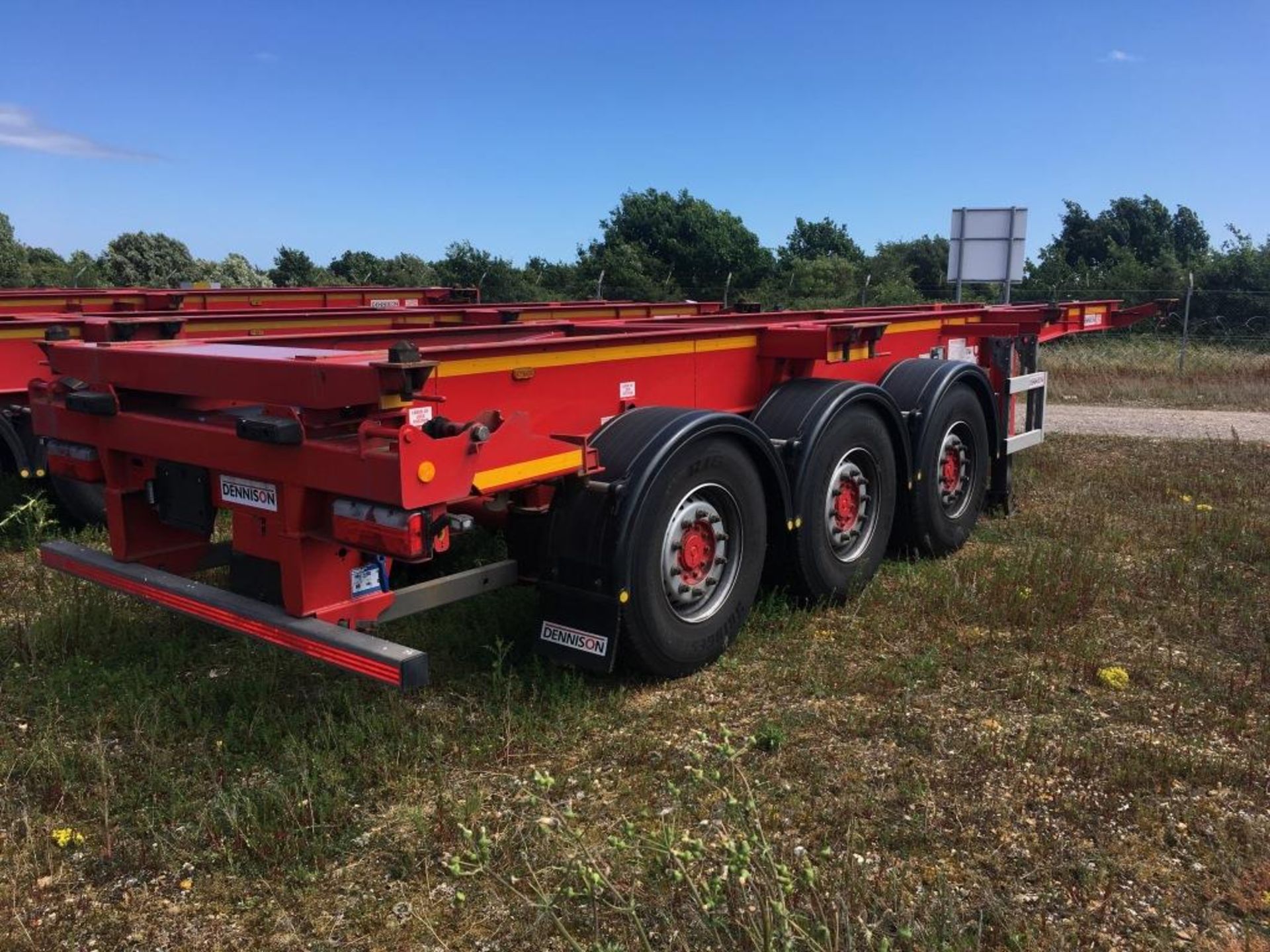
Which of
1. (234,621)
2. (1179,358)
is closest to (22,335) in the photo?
(234,621)

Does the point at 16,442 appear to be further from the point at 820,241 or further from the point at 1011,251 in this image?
the point at 820,241

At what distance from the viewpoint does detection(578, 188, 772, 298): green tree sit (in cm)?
3916

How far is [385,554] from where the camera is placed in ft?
11.3

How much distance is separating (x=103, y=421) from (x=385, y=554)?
64.3 inches

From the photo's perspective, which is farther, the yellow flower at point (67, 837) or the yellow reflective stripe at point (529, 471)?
the yellow reflective stripe at point (529, 471)

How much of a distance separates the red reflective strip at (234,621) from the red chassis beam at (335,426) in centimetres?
11

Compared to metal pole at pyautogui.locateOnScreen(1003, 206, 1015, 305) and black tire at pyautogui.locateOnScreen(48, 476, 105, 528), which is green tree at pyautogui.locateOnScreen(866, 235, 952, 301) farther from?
black tire at pyautogui.locateOnScreen(48, 476, 105, 528)

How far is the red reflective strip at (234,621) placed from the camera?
344 cm

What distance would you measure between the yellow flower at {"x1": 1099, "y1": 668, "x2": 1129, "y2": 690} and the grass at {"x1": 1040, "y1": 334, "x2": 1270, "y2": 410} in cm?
1262

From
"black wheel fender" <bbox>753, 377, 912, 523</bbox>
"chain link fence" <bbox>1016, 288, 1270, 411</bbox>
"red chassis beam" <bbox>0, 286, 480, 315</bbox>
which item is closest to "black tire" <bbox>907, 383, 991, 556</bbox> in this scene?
"black wheel fender" <bbox>753, 377, 912, 523</bbox>

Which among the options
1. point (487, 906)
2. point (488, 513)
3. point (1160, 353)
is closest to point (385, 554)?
point (488, 513)

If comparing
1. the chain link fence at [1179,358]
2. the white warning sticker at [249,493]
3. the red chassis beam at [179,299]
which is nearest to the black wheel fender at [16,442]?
the red chassis beam at [179,299]

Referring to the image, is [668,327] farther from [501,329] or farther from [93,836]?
[93,836]

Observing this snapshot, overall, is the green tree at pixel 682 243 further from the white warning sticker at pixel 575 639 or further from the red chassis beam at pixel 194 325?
the white warning sticker at pixel 575 639
